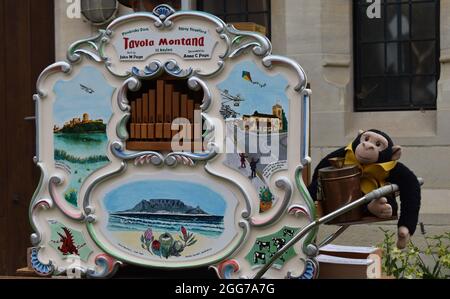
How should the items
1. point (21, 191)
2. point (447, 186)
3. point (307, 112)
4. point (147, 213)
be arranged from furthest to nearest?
point (21, 191) → point (447, 186) → point (147, 213) → point (307, 112)

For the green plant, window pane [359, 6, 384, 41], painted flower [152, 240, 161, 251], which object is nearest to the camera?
painted flower [152, 240, 161, 251]

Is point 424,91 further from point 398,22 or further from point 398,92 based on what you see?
point 398,22

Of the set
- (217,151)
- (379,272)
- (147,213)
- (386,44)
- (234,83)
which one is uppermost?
(386,44)

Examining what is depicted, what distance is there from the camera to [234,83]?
13.8 feet

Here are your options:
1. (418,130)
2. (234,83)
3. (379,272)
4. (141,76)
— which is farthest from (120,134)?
(418,130)

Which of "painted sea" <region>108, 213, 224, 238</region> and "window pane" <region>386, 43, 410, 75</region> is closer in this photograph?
"painted sea" <region>108, 213, 224, 238</region>

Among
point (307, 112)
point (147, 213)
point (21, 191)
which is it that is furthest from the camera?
point (21, 191)

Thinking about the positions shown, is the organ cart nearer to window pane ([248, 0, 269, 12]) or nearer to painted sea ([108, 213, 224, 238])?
painted sea ([108, 213, 224, 238])

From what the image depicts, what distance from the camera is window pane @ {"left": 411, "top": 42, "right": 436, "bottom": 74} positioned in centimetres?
650

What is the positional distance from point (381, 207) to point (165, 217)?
48.9 inches

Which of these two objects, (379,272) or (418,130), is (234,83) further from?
(418,130)

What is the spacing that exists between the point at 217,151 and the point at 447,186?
2819 mm

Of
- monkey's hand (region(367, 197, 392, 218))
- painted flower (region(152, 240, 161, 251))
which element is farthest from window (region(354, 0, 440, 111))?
painted flower (region(152, 240, 161, 251))

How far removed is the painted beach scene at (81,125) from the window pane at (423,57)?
10.4 feet
